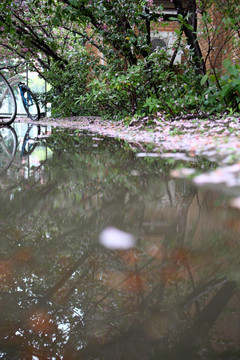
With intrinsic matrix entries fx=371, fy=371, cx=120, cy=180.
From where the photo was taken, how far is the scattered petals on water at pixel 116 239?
0.71 meters

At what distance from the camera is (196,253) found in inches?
25.9

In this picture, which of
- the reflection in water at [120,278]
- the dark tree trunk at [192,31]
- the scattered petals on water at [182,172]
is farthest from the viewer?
the dark tree trunk at [192,31]

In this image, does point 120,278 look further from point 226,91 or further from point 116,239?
point 226,91

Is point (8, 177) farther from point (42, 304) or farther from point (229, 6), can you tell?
point (229, 6)

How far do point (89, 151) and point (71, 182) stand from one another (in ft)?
3.25

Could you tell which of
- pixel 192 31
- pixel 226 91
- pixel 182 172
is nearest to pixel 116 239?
pixel 182 172

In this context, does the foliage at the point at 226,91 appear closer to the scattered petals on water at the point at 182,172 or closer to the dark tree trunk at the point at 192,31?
the dark tree trunk at the point at 192,31

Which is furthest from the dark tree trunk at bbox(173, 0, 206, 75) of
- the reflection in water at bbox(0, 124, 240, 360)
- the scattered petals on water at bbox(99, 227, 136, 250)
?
the scattered petals on water at bbox(99, 227, 136, 250)

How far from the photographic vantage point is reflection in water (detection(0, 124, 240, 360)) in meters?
0.42

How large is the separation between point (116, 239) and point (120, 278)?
0.60 ft

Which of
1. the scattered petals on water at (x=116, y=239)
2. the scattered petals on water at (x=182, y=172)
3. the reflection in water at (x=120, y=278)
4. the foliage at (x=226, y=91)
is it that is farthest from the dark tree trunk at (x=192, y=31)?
the scattered petals on water at (x=116, y=239)

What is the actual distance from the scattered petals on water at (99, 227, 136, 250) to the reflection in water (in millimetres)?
14

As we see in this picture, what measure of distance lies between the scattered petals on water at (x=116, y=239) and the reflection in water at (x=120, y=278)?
14mm

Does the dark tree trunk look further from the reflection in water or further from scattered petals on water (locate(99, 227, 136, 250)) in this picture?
scattered petals on water (locate(99, 227, 136, 250))
